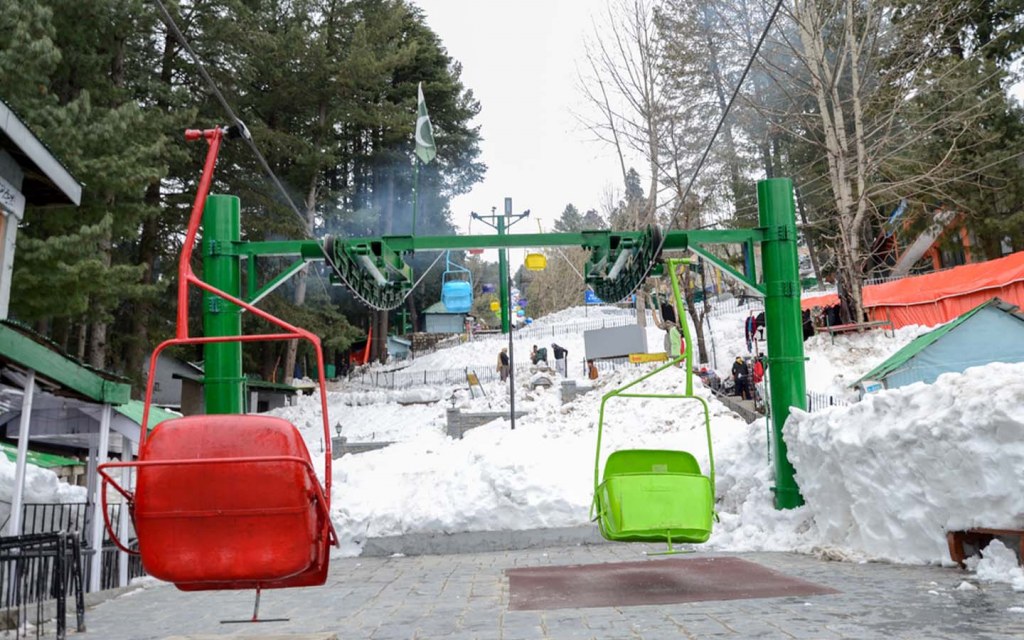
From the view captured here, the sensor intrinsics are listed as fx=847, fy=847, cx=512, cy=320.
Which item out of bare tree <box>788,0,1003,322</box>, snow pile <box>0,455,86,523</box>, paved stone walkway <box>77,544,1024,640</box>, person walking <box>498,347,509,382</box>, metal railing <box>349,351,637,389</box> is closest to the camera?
paved stone walkway <box>77,544,1024,640</box>

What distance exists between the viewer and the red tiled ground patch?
7.51m

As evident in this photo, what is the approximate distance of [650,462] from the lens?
1032cm

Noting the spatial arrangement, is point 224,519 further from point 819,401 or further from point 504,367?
point 504,367

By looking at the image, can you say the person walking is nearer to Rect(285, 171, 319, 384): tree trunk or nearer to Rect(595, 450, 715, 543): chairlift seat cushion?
Rect(285, 171, 319, 384): tree trunk

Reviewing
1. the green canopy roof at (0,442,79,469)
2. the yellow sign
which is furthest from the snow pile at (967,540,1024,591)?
the yellow sign

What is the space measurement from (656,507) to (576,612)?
2.25m

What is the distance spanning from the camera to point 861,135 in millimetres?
23625

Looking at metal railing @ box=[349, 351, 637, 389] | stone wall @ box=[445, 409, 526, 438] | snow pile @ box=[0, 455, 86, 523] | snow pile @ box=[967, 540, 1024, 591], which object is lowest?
snow pile @ box=[967, 540, 1024, 591]

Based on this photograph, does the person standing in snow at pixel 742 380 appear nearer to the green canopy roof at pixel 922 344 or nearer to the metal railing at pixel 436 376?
the green canopy roof at pixel 922 344

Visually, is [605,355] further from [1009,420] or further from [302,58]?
[1009,420]

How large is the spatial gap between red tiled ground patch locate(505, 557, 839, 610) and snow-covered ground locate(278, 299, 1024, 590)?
1.43 metres

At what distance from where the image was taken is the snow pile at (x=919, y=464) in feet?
24.6

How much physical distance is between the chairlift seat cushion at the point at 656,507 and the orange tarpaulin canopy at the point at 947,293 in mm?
18567

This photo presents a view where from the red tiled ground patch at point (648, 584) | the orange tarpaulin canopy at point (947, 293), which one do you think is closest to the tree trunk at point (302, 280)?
the orange tarpaulin canopy at point (947, 293)
